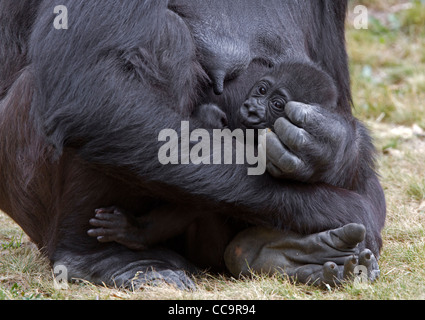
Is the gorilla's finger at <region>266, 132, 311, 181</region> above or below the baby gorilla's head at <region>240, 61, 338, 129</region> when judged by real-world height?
below

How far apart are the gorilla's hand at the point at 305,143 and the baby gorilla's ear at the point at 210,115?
26 centimetres

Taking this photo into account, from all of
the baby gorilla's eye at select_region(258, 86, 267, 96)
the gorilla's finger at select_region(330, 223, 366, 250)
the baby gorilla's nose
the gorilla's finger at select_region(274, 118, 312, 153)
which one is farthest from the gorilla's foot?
the baby gorilla's eye at select_region(258, 86, 267, 96)

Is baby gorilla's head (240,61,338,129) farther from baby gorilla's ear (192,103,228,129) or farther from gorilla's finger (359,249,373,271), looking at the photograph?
gorilla's finger (359,249,373,271)

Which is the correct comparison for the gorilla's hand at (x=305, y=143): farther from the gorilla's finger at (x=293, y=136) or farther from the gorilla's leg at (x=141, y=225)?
the gorilla's leg at (x=141, y=225)

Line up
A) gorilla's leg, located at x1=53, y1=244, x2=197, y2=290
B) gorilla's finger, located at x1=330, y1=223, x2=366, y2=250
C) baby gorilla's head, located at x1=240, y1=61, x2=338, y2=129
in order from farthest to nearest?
baby gorilla's head, located at x1=240, y1=61, x2=338, y2=129
gorilla's leg, located at x1=53, y1=244, x2=197, y2=290
gorilla's finger, located at x1=330, y1=223, x2=366, y2=250

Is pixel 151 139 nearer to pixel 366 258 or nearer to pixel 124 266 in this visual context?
pixel 124 266

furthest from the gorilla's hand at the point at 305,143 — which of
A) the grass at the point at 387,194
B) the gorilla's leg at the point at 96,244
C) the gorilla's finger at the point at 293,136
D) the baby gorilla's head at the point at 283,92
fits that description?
the gorilla's leg at the point at 96,244

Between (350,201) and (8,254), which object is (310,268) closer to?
(350,201)

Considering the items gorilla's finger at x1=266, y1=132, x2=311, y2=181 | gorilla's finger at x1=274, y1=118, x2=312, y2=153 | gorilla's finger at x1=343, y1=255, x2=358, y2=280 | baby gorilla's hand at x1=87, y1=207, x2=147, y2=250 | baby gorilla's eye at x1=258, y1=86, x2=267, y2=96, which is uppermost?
baby gorilla's eye at x1=258, y1=86, x2=267, y2=96

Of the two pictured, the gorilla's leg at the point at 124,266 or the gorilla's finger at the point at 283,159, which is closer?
the gorilla's finger at the point at 283,159

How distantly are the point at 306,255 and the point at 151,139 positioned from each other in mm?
704

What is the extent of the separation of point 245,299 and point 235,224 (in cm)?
47

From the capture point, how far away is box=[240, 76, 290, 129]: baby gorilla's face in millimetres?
2834

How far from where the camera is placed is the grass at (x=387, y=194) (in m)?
2.53
